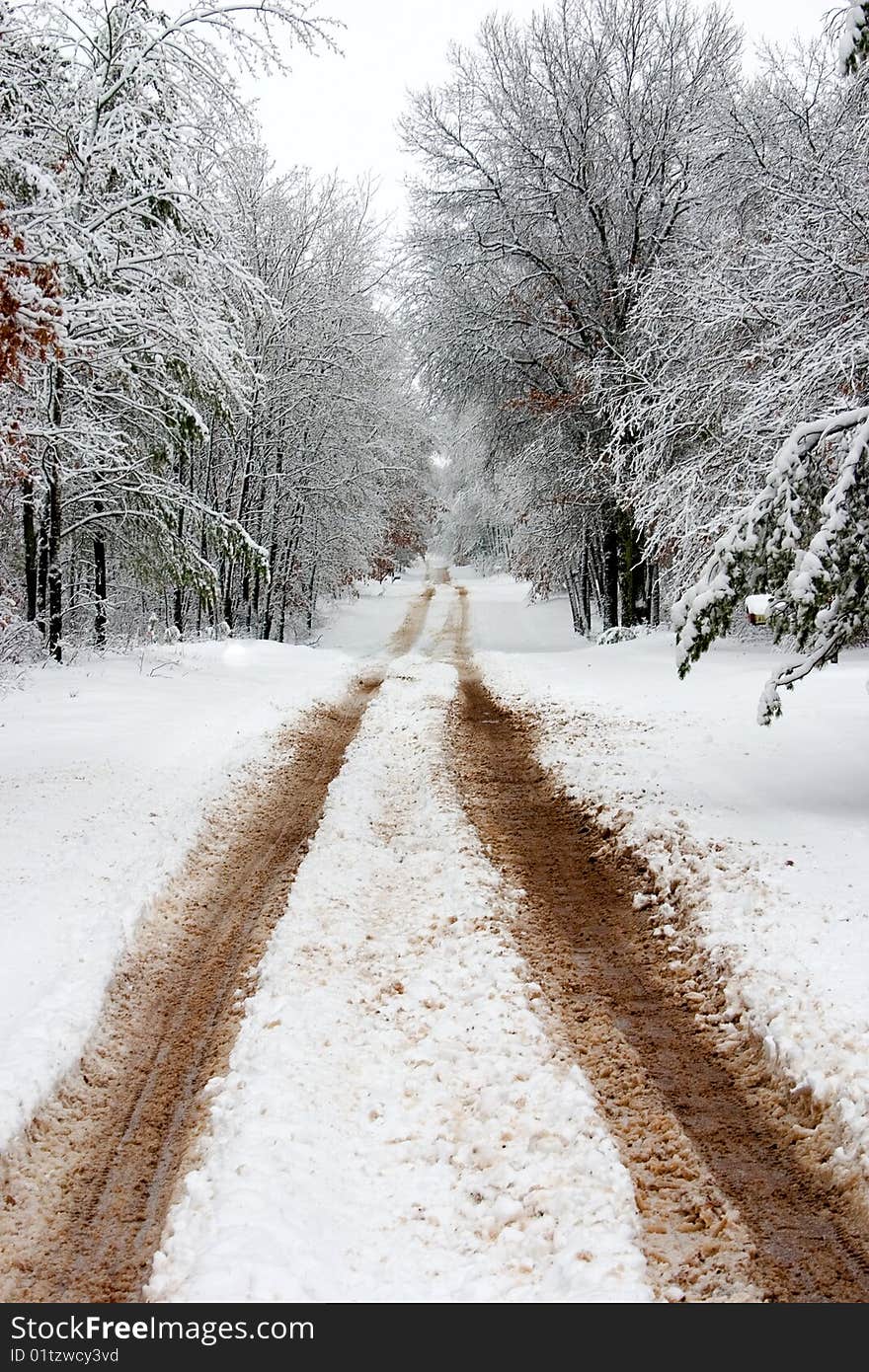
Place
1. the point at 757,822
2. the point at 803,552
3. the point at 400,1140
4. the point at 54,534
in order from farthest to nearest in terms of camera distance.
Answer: the point at 54,534 → the point at 757,822 → the point at 803,552 → the point at 400,1140

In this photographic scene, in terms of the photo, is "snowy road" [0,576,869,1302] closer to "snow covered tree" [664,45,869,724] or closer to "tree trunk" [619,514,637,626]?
"snow covered tree" [664,45,869,724]

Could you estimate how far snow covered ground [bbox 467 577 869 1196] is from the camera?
13.7 feet

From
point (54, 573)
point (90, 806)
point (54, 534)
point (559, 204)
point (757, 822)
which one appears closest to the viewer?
point (757, 822)

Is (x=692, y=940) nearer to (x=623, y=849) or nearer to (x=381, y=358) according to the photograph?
(x=623, y=849)

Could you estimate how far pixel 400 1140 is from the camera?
3.60 metres

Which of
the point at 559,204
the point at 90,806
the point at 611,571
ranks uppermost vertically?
the point at 559,204

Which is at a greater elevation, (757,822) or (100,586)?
(100,586)

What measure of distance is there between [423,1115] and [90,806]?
195 inches

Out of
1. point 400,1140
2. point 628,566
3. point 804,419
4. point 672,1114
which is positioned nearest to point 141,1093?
point 400,1140

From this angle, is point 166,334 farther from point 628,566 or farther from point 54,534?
point 628,566

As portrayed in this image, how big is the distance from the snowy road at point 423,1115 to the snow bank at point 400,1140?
12mm

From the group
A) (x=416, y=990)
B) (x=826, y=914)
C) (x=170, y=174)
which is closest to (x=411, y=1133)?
(x=416, y=990)

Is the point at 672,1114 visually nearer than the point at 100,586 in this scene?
Yes

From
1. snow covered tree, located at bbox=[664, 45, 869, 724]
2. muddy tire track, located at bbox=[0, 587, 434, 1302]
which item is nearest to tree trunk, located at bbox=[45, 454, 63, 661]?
muddy tire track, located at bbox=[0, 587, 434, 1302]
